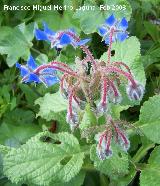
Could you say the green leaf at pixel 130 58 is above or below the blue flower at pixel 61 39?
below

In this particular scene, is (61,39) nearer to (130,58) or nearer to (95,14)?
(130,58)

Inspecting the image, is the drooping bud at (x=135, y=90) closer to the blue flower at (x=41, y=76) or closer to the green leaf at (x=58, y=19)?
the blue flower at (x=41, y=76)

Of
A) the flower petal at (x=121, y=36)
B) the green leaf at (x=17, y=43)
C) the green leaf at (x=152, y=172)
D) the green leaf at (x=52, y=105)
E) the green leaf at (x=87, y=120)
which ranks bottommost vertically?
the green leaf at (x=152, y=172)

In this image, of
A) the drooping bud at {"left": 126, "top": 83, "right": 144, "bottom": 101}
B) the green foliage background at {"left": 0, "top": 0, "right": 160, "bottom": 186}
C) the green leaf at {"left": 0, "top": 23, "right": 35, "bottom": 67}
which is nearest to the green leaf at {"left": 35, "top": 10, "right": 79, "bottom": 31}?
the green foliage background at {"left": 0, "top": 0, "right": 160, "bottom": 186}

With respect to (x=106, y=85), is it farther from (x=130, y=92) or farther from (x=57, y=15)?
(x=57, y=15)

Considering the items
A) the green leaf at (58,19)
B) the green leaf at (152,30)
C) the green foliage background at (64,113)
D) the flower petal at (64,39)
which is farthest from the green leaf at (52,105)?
the green leaf at (152,30)

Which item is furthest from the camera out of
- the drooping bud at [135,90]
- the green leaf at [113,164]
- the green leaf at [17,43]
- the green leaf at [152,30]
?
the green leaf at [152,30]

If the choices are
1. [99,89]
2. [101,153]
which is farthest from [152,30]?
[101,153]
